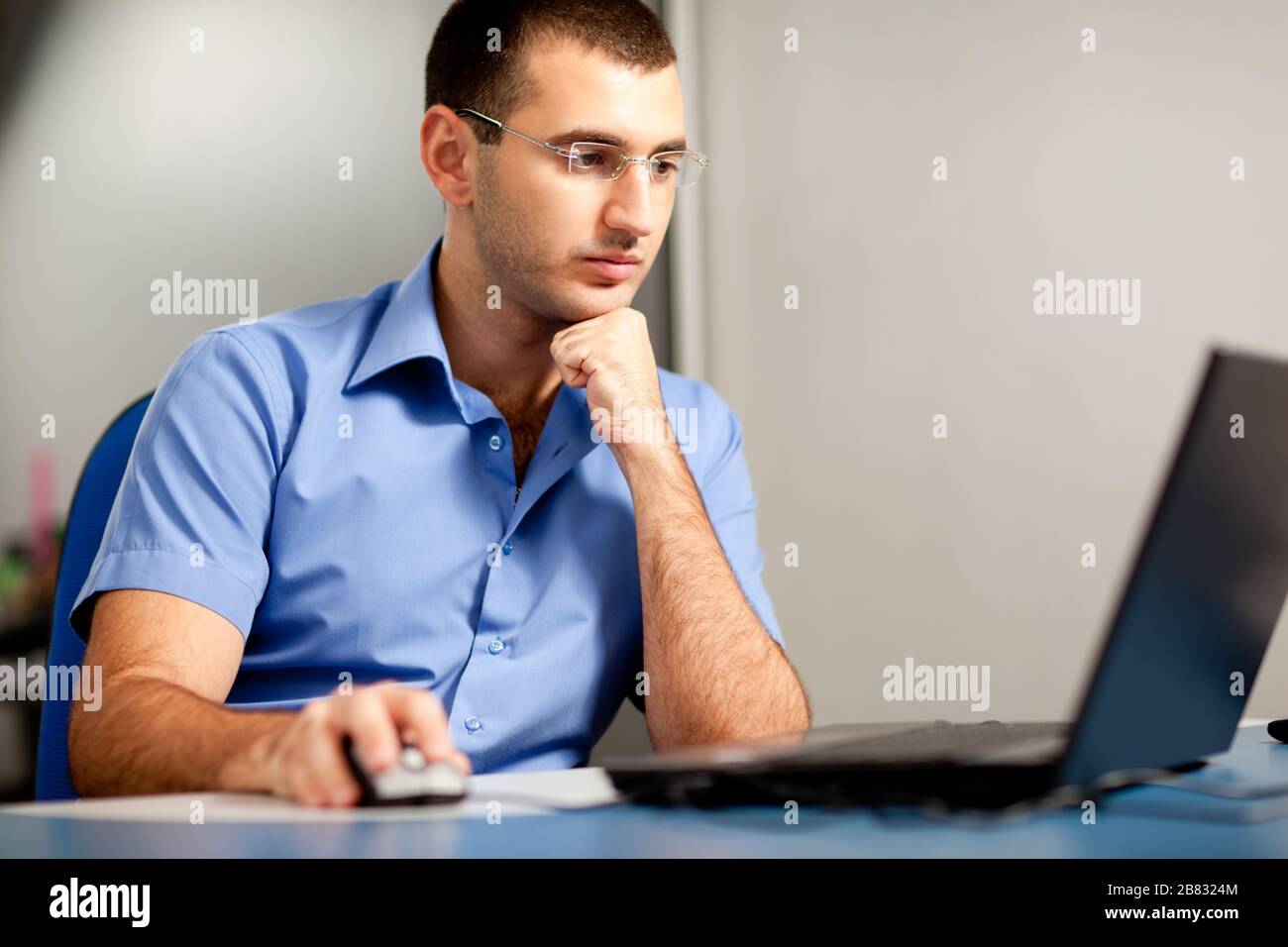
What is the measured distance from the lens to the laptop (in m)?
0.59

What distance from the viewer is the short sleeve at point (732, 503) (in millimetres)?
1507

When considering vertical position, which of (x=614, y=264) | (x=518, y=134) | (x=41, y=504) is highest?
(x=518, y=134)

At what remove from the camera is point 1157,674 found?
0.65 meters

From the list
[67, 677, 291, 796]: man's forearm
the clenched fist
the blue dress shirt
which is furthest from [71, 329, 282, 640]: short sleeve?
the clenched fist

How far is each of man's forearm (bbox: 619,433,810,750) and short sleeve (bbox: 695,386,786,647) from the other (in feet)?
Answer: 0.55

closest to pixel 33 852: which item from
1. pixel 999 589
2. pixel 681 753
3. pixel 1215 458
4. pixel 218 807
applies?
pixel 218 807

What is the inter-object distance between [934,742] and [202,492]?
2.60 ft

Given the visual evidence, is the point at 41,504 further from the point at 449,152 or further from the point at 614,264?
the point at 614,264

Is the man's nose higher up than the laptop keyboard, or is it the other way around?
the man's nose

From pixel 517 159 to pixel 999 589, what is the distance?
1.26 meters

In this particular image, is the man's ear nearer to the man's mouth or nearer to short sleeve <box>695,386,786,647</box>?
the man's mouth

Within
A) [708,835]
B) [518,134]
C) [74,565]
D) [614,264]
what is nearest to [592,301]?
[614,264]

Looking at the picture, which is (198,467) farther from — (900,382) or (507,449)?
(900,382)

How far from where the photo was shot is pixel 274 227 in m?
2.54
